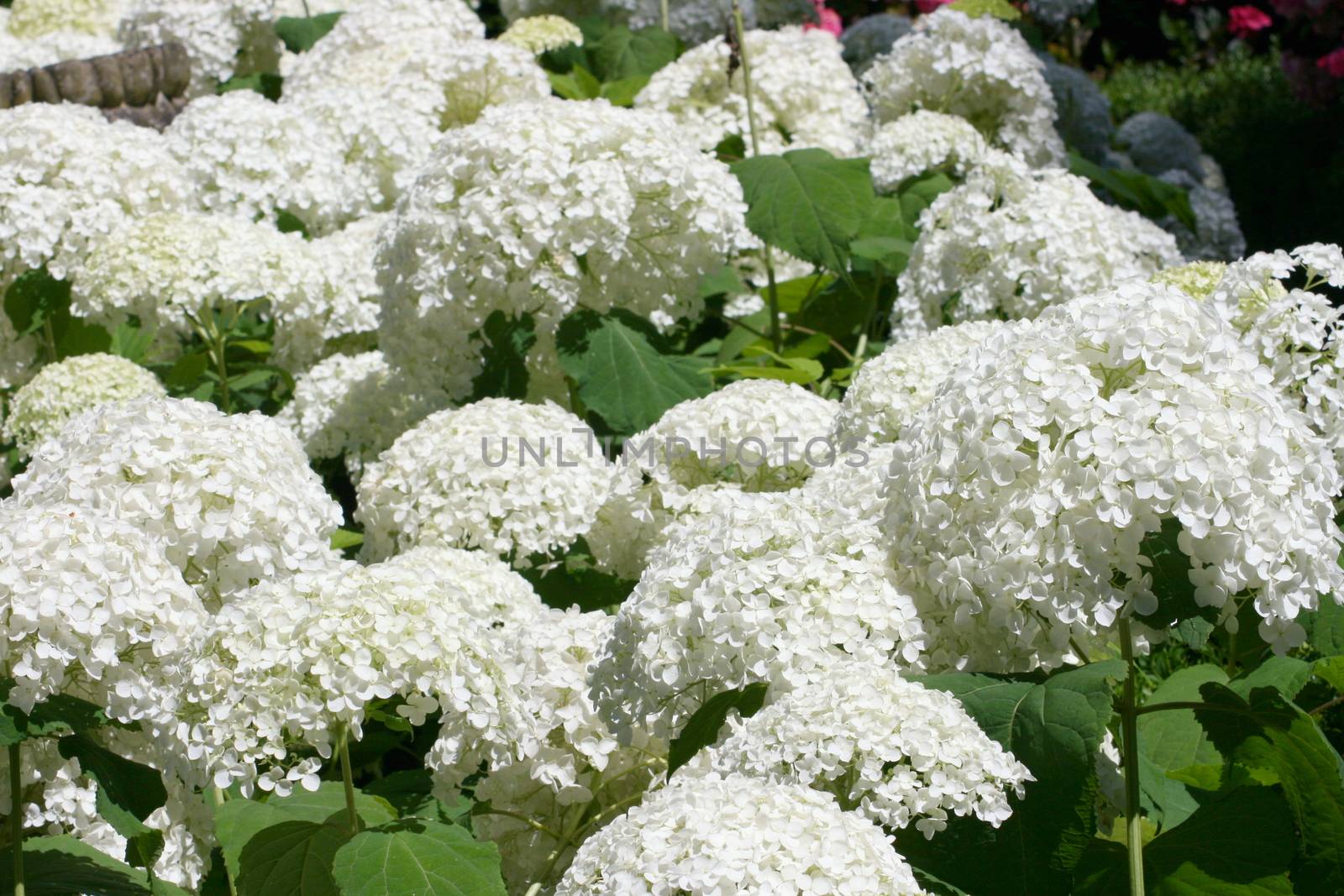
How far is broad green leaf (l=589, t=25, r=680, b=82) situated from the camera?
280 inches

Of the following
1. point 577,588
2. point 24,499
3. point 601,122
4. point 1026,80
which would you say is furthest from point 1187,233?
point 24,499

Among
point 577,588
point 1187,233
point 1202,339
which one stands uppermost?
point 1202,339

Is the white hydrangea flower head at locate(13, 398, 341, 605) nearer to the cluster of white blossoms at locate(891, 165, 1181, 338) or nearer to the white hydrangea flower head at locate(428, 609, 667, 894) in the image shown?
the white hydrangea flower head at locate(428, 609, 667, 894)

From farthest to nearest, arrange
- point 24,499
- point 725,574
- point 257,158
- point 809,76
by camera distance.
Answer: point 809,76 < point 257,158 < point 24,499 < point 725,574

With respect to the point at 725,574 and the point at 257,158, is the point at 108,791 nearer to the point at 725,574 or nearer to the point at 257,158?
the point at 725,574

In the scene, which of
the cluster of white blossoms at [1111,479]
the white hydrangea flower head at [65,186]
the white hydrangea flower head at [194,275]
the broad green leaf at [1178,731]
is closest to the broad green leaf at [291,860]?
the cluster of white blossoms at [1111,479]

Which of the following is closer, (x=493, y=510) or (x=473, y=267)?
(x=493, y=510)

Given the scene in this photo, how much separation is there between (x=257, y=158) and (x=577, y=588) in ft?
8.17

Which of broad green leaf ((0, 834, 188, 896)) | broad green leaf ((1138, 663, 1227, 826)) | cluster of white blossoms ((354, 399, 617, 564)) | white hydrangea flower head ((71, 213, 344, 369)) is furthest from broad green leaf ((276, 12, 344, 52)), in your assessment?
broad green leaf ((1138, 663, 1227, 826))

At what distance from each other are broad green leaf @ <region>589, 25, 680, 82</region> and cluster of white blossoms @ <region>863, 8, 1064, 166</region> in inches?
71.4

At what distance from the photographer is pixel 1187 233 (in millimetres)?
6902

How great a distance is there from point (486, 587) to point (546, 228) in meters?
1.08

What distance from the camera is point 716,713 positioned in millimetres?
2314

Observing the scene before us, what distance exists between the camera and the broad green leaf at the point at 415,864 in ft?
6.90
